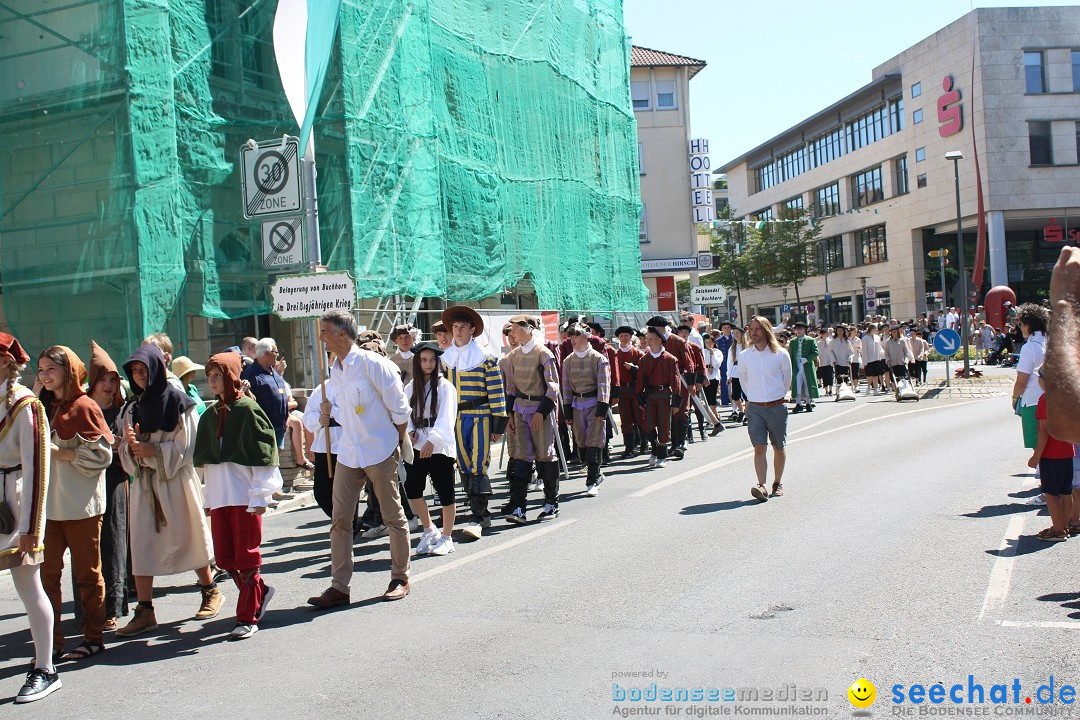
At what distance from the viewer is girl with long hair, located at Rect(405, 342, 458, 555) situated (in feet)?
28.7

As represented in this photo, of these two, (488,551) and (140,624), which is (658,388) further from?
(140,624)

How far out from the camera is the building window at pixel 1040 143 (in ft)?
179

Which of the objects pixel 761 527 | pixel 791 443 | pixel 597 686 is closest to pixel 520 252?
pixel 791 443

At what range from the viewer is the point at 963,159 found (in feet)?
184

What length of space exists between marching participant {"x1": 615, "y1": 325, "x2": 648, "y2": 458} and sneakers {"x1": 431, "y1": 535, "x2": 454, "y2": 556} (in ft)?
21.3

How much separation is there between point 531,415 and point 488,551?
1891mm

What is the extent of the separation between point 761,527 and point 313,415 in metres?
4.13

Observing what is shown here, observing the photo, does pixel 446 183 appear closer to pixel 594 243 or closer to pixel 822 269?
pixel 594 243

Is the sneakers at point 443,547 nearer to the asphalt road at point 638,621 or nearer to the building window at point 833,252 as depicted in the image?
the asphalt road at point 638,621

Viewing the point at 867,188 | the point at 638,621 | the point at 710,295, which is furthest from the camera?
the point at 867,188

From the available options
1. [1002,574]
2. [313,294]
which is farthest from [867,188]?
[1002,574]


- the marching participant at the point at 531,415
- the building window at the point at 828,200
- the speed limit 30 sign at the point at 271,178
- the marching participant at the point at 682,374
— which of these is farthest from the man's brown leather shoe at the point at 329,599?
the building window at the point at 828,200

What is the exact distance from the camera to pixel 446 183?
2122 centimetres

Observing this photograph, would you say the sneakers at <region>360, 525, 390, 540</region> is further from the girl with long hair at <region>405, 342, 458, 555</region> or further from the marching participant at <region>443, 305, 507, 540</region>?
the girl with long hair at <region>405, 342, 458, 555</region>
